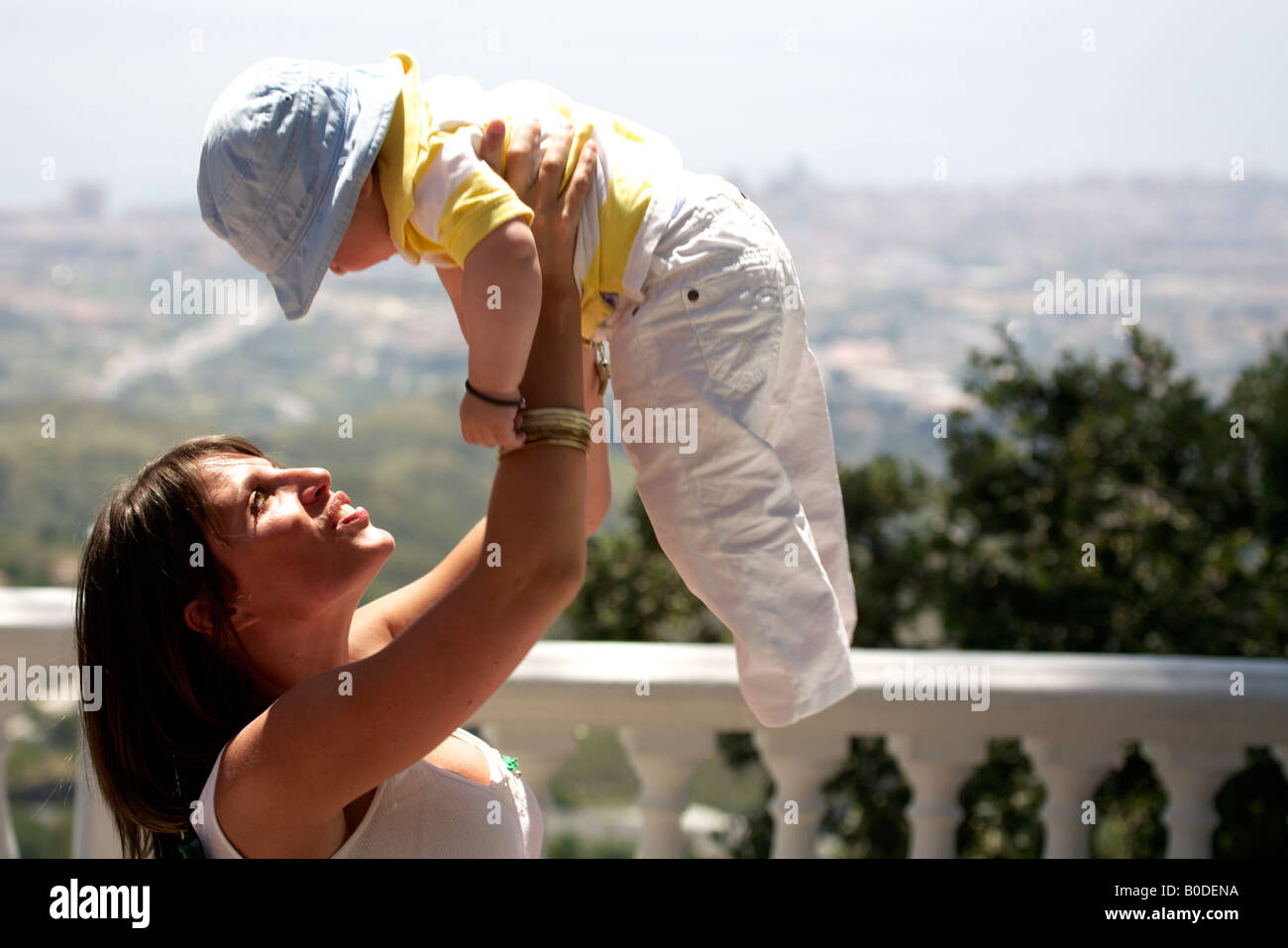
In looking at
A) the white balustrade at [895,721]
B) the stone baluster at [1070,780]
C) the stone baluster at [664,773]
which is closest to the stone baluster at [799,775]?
the white balustrade at [895,721]

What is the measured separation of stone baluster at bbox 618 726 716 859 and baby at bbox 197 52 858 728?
79 centimetres

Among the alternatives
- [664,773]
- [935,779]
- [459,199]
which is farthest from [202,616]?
[935,779]

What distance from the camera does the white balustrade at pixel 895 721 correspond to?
2104 millimetres

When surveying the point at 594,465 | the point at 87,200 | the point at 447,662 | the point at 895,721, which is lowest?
the point at 895,721

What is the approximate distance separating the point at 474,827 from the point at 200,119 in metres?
0.97

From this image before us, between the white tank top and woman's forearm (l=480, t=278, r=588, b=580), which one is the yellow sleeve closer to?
woman's forearm (l=480, t=278, r=588, b=580)

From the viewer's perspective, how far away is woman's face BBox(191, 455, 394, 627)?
136cm

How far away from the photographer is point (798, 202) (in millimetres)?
7164

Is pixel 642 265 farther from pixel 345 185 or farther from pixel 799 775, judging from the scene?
pixel 799 775

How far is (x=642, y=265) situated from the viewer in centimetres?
136

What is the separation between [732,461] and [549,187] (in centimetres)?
40

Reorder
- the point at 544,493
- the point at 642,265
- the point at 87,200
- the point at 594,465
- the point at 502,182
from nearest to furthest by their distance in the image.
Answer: the point at 544,493 → the point at 502,182 → the point at 642,265 → the point at 594,465 → the point at 87,200

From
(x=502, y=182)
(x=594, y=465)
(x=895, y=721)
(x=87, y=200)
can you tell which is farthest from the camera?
(x=87, y=200)
